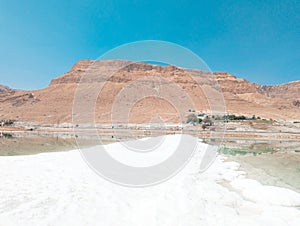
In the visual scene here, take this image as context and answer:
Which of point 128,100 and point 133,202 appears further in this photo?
point 128,100

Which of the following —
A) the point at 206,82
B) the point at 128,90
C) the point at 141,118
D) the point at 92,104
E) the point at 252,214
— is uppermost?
the point at 206,82

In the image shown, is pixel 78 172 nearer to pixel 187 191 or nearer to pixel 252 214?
pixel 187 191

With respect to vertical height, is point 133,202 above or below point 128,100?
below

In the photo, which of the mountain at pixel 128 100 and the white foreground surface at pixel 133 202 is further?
the mountain at pixel 128 100

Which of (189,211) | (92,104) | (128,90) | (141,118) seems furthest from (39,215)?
(128,90)

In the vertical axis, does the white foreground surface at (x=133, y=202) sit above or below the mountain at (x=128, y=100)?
below
